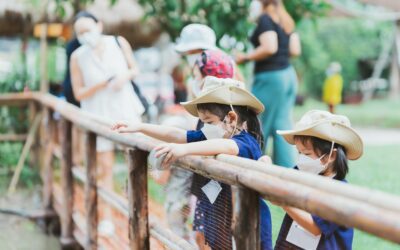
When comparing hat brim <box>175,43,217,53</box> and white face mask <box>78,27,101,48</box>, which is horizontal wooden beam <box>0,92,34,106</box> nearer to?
white face mask <box>78,27,101,48</box>

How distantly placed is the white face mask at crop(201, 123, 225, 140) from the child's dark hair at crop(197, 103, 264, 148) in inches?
1.5

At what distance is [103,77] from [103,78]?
10mm

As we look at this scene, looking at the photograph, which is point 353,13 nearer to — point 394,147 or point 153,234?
point 394,147

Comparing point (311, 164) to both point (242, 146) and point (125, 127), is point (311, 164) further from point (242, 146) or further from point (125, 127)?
point (125, 127)

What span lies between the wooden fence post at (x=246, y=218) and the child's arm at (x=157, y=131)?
0.76 metres

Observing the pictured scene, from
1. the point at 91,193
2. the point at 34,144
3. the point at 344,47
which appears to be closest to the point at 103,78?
the point at 91,193

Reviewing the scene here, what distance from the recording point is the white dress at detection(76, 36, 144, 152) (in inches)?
146

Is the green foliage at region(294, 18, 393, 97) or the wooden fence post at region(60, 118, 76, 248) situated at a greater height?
the green foliage at region(294, 18, 393, 97)

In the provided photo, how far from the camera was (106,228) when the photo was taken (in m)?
3.56

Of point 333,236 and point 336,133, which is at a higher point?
point 336,133

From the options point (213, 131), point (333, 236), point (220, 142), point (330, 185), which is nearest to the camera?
point (330, 185)

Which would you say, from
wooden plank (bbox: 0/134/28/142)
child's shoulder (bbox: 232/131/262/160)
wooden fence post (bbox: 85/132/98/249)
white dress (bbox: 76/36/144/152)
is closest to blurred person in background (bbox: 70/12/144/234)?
white dress (bbox: 76/36/144/152)

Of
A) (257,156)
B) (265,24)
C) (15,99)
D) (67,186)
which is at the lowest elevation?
(67,186)

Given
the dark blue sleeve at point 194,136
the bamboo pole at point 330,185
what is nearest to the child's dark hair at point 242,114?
the dark blue sleeve at point 194,136
